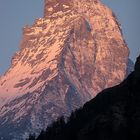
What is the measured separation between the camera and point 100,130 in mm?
173750

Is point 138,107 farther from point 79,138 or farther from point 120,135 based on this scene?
point 79,138

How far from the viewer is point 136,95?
174000 mm

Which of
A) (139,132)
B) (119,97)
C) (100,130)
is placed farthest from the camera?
(119,97)

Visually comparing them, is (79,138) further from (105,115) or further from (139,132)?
(139,132)

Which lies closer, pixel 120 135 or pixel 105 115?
pixel 120 135

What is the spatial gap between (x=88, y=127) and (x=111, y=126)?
10.1 meters

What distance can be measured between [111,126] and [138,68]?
687 inches

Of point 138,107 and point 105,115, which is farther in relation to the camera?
point 105,115

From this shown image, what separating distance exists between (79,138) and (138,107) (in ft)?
59.5

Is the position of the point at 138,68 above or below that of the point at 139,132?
above

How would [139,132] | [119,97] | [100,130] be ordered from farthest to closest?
[119,97]
[100,130]
[139,132]

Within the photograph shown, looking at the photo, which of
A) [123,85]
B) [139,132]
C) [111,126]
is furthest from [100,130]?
[123,85]

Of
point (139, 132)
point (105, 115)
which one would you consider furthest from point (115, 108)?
→ point (139, 132)

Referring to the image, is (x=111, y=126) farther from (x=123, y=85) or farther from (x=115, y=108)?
(x=123, y=85)
